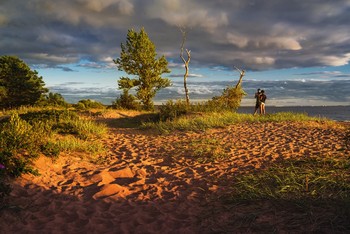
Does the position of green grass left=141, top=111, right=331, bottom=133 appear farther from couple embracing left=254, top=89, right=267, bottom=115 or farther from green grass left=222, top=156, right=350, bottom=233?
green grass left=222, top=156, right=350, bottom=233

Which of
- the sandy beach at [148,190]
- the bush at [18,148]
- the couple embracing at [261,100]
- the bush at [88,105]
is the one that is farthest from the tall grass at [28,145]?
the bush at [88,105]

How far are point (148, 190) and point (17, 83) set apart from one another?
29.0m

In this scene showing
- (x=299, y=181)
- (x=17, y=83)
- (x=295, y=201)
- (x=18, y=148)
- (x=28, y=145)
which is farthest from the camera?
(x=17, y=83)

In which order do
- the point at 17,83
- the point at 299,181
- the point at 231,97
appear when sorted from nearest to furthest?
1. the point at 299,181
2. the point at 231,97
3. the point at 17,83

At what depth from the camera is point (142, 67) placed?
32.4 meters

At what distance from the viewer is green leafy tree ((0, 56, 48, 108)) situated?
98.9ft

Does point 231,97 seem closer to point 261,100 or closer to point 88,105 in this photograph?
point 261,100

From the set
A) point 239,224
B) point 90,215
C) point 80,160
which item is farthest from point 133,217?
point 80,160

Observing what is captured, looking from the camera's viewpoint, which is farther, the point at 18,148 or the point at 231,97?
the point at 231,97

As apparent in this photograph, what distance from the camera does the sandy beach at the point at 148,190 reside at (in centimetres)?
494

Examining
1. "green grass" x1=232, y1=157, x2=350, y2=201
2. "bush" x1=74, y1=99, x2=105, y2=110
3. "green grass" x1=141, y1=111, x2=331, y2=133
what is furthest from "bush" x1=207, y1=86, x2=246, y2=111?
"green grass" x1=232, y1=157, x2=350, y2=201

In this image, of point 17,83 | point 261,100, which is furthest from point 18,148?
point 17,83

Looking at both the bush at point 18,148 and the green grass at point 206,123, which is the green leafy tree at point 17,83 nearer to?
the green grass at point 206,123

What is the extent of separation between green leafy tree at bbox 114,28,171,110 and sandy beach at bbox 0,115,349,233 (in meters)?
20.3
